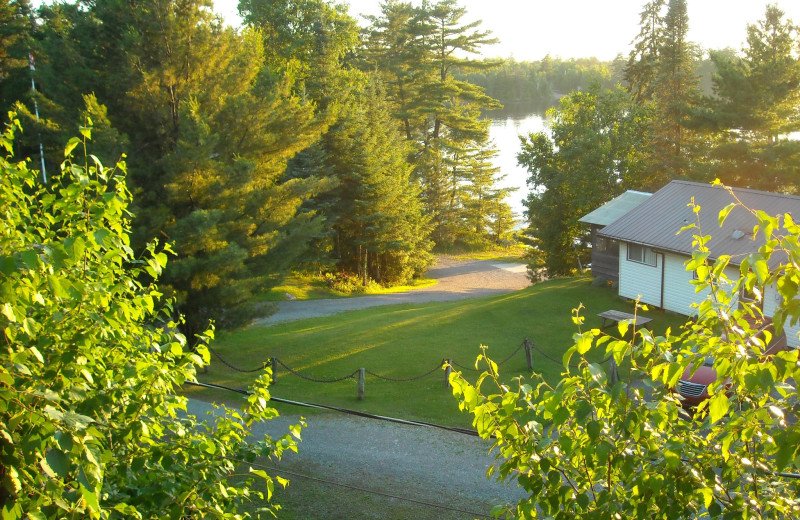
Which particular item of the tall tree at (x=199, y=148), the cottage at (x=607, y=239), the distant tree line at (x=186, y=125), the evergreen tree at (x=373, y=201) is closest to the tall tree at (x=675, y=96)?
the cottage at (x=607, y=239)

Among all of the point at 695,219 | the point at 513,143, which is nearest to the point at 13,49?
the point at 695,219

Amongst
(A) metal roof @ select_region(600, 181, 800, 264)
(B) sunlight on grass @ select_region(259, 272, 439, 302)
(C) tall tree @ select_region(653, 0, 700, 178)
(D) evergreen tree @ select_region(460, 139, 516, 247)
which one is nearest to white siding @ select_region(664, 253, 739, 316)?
(A) metal roof @ select_region(600, 181, 800, 264)

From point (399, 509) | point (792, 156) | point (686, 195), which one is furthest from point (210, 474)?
point (792, 156)

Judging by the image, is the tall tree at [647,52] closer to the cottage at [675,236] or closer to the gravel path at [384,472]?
the cottage at [675,236]

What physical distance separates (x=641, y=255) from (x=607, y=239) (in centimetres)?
320

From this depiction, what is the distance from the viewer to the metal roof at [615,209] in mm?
29594

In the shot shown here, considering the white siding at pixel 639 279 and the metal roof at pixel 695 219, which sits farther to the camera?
the white siding at pixel 639 279

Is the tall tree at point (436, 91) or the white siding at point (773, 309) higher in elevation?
the tall tree at point (436, 91)

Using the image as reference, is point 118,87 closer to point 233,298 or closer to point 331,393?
point 233,298

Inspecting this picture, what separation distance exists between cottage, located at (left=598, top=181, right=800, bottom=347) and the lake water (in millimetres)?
42360

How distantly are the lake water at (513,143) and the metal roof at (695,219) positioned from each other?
42.1m

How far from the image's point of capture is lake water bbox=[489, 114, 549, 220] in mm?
77319

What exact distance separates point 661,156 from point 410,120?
2448 centimetres

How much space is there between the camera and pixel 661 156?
127ft
